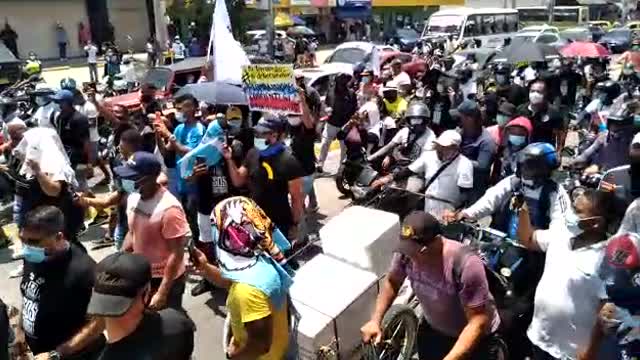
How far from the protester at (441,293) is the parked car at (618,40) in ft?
89.2

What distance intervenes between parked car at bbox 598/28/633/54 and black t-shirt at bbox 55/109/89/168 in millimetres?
25209

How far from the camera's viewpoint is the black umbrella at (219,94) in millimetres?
7531

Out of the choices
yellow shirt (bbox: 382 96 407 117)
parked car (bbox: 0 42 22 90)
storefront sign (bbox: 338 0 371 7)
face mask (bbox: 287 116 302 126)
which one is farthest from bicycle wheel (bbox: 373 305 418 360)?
storefront sign (bbox: 338 0 371 7)

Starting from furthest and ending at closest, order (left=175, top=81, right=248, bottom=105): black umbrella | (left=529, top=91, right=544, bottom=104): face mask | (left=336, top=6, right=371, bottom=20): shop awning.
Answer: (left=336, top=6, right=371, bottom=20): shop awning < (left=529, top=91, right=544, bottom=104): face mask < (left=175, top=81, right=248, bottom=105): black umbrella

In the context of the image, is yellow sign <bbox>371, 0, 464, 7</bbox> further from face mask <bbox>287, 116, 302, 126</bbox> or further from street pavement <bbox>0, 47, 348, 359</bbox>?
face mask <bbox>287, 116, 302, 126</bbox>

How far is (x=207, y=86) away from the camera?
772cm

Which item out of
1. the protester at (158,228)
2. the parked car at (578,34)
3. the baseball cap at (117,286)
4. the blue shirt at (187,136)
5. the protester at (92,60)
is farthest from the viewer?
A: the parked car at (578,34)

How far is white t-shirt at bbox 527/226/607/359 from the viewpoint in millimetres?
3369

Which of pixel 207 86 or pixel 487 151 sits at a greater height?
pixel 207 86

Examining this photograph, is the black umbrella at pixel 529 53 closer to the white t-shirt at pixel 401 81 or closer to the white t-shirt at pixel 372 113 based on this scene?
the white t-shirt at pixel 401 81

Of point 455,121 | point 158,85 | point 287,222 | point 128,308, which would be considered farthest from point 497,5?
point 128,308

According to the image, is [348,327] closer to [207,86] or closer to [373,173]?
[373,173]

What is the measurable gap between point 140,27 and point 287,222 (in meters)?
34.7

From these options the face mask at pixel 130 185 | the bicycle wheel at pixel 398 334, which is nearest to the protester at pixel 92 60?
Answer: the face mask at pixel 130 185
